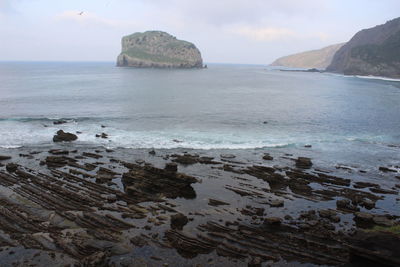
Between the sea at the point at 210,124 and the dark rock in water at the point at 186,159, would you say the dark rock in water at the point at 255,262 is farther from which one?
the sea at the point at 210,124

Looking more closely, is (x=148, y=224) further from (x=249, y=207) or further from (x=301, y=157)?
(x=301, y=157)

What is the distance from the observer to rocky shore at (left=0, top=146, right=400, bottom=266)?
2214 centimetres

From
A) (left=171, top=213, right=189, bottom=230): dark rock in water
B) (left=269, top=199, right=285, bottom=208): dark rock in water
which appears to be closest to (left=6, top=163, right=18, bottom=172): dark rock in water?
(left=171, top=213, right=189, bottom=230): dark rock in water

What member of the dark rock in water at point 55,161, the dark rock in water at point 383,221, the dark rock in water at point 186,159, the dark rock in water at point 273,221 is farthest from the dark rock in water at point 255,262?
the dark rock in water at point 55,161

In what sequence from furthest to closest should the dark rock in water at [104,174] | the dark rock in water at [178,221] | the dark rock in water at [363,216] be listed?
the dark rock in water at [104,174] < the dark rock in water at [363,216] < the dark rock in water at [178,221]

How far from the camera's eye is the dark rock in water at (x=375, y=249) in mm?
20688

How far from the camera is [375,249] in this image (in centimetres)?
2131

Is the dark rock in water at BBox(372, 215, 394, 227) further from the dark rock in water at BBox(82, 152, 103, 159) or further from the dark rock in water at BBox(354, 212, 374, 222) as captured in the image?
the dark rock in water at BBox(82, 152, 103, 159)

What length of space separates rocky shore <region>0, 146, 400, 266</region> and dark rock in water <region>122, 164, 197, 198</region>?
0.38 feet

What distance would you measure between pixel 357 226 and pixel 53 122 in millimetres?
58899

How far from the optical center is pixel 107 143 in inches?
2029

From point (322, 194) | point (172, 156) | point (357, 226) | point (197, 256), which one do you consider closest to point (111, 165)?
point (172, 156)

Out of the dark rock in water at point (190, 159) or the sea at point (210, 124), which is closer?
the dark rock in water at point (190, 159)

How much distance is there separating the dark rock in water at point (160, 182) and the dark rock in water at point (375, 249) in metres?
15.9
